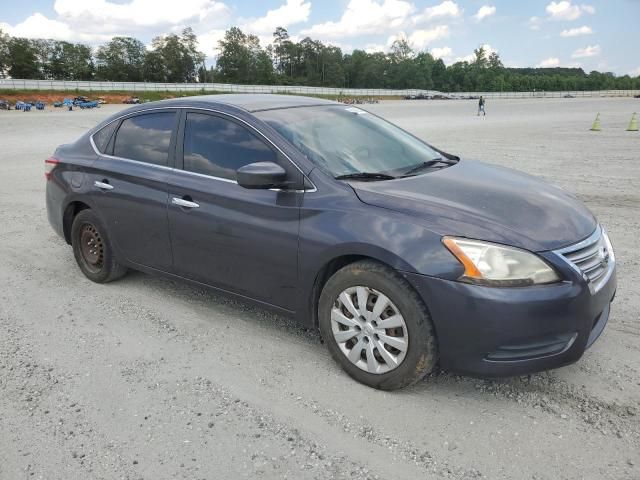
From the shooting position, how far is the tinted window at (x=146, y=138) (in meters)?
4.31

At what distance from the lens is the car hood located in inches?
115

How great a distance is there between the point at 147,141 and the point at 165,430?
2465 millimetres

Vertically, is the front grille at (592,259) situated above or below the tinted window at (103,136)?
below

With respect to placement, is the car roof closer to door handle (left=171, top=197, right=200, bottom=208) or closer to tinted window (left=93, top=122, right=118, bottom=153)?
tinted window (left=93, top=122, right=118, bottom=153)

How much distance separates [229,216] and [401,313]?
141 cm

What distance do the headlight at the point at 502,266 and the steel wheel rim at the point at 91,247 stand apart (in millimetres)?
3397

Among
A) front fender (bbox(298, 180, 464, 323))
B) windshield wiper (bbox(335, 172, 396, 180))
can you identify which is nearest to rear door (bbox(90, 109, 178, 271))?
front fender (bbox(298, 180, 464, 323))

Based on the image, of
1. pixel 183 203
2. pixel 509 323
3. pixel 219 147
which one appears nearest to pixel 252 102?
pixel 219 147

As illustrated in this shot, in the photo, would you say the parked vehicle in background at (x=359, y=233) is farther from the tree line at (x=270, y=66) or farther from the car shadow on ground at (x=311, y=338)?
the tree line at (x=270, y=66)

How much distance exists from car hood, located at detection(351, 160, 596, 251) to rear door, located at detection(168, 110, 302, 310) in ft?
2.03

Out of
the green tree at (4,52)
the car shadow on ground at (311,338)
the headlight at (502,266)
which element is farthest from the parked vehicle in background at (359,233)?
the green tree at (4,52)

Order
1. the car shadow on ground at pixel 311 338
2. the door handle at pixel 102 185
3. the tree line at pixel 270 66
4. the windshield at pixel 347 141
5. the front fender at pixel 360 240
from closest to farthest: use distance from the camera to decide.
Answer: the front fender at pixel 360 240 < the car shadow on ground at pixel 311 338 < the windshield at pixel 347 141 < the door handle at pixel 102 185 < the tree line at pixel 270 66

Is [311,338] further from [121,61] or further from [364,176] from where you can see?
[121,61]

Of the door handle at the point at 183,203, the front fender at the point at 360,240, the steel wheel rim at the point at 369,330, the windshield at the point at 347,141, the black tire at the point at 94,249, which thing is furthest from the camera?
the black tire at the point at 94,249
